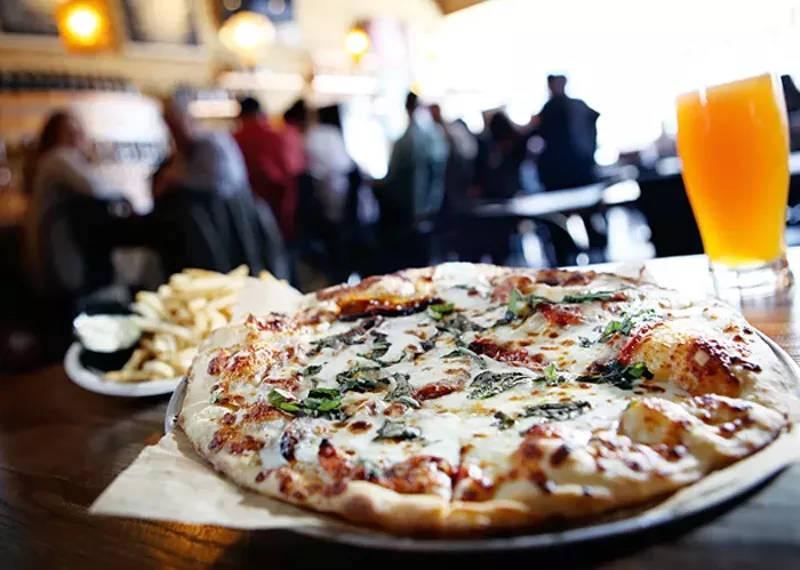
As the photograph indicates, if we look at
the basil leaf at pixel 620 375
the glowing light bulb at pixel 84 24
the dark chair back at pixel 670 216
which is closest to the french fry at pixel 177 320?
the basil leaf at pixel 620 375

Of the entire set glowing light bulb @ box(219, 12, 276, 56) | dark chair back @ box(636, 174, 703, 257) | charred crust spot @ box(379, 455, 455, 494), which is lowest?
dark chair back @ box(636, 174, 703, 257)

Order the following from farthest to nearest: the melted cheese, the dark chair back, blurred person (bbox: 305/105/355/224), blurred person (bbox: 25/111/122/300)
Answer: blurred person (bbox: 305/105/355/224) → blurred person (bbox: 25/111/122/300) → the dark chair back → the melted cheese

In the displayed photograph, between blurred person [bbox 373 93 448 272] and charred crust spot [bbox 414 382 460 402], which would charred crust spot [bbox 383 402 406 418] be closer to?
charred crust spot [bbox 414 382 460 402]

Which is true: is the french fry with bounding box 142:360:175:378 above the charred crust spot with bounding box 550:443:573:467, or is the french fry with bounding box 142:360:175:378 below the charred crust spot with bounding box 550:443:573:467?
below

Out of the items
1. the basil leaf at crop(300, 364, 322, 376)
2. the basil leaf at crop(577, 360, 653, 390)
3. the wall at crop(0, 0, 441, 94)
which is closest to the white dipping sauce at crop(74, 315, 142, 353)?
the basil leaf at crop(300, 364, 322, 376)

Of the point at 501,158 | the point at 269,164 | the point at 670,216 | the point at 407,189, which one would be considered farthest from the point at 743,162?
the point at 501,158

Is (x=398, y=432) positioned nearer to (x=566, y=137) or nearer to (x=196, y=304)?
(x=196, y=304)

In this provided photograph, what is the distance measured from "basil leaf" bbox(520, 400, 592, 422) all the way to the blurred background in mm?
945

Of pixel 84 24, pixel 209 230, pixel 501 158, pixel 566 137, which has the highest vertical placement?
pixel 84 24

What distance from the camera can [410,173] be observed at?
5.43 m

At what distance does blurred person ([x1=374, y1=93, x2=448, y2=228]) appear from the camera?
5.44 metres

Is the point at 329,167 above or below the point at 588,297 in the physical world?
above

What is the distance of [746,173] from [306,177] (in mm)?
4542

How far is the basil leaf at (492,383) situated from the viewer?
0.94 meters
